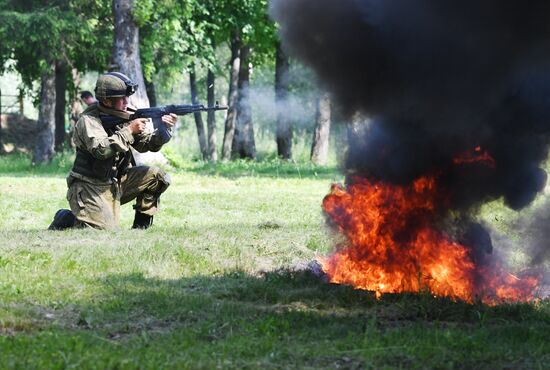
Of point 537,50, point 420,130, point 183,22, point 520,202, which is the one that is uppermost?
point 183,22

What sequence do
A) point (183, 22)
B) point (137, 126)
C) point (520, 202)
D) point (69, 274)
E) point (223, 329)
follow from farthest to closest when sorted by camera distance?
point (183, 22)
point (137, 126)
point (69, 274)
point (520, 202)
point (223, 329)

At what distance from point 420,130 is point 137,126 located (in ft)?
13.9

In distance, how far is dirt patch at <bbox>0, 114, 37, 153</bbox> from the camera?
1604 inches

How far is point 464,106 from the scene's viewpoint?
7.03 meters

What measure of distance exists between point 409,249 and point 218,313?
1638 mm

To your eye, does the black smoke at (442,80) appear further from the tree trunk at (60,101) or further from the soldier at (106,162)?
the tree trunk at (60,101)

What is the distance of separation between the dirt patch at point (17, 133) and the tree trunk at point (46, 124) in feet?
43.4

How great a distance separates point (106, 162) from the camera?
10.8 m

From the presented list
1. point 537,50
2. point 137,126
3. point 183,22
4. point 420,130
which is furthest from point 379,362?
point 183,22

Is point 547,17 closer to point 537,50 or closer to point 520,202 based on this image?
point 537,50

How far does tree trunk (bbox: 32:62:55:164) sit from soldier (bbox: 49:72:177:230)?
16.0m

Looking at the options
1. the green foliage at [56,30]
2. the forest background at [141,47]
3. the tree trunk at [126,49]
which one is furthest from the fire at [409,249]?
the green foliage at [56,30]

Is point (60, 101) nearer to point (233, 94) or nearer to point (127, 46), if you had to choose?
point (233, 94)

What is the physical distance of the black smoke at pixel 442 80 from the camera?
688cm
